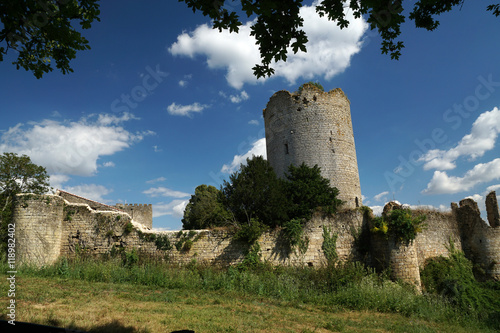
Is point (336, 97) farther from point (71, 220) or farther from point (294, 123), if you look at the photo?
point (71, 220)

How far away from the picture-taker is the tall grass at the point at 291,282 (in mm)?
10258

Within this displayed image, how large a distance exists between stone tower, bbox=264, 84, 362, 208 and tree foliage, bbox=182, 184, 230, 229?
5.89 meters

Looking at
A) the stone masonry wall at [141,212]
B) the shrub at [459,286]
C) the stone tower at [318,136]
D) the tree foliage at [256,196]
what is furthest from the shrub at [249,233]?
the stone masonry wall at [141,212]

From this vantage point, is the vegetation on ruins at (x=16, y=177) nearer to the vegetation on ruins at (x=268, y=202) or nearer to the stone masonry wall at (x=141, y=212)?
the vegetation on ruins at (x=268, y=202)

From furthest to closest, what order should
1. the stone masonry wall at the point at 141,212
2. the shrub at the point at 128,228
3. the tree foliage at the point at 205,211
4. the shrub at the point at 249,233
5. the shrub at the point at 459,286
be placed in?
the stone masonry wall at the point at 141,212, the tree foliage at the point at 205,211, the shrub at the point at 128,228, the shrub at the point at 249,233, the shrub at the point at 459,286

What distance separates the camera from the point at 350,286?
11.3 metres

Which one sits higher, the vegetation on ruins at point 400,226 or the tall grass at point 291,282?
the vegetation on ruins at point 400,226

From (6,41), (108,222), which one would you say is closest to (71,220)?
(108,222)

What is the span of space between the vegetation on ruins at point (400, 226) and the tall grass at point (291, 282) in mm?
1722

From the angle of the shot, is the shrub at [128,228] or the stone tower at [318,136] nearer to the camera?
the shrub at [128,228]

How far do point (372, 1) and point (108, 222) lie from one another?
42.3 ft

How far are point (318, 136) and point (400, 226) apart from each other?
9.75 metres

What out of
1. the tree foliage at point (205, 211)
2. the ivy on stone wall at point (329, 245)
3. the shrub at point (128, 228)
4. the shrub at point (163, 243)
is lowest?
the ivy on stone wall at point (329, 245)

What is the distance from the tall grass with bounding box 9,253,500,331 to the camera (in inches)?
404
